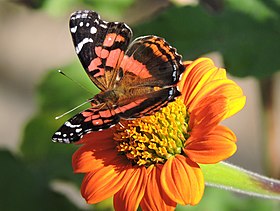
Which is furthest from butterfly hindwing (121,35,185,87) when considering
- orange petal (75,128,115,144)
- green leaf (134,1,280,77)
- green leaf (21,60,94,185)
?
green leaf (21,60,94,185)

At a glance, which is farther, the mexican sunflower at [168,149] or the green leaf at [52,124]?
the green leaf at [52,124]

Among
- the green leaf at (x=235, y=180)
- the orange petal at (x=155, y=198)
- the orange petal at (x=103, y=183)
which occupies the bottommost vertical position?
the green leaf at (x=235, y=180)

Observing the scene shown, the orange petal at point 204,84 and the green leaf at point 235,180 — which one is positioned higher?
the orange petal at point 204,84

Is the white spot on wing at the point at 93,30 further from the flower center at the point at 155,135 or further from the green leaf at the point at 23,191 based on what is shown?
the green leaf at the point at 23,191

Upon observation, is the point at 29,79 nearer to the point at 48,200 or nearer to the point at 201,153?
the point at 48,200

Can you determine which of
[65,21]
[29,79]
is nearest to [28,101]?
[29,79]

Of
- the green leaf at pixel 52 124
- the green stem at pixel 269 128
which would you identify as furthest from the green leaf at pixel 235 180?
the green leaf at pixel 52 124
